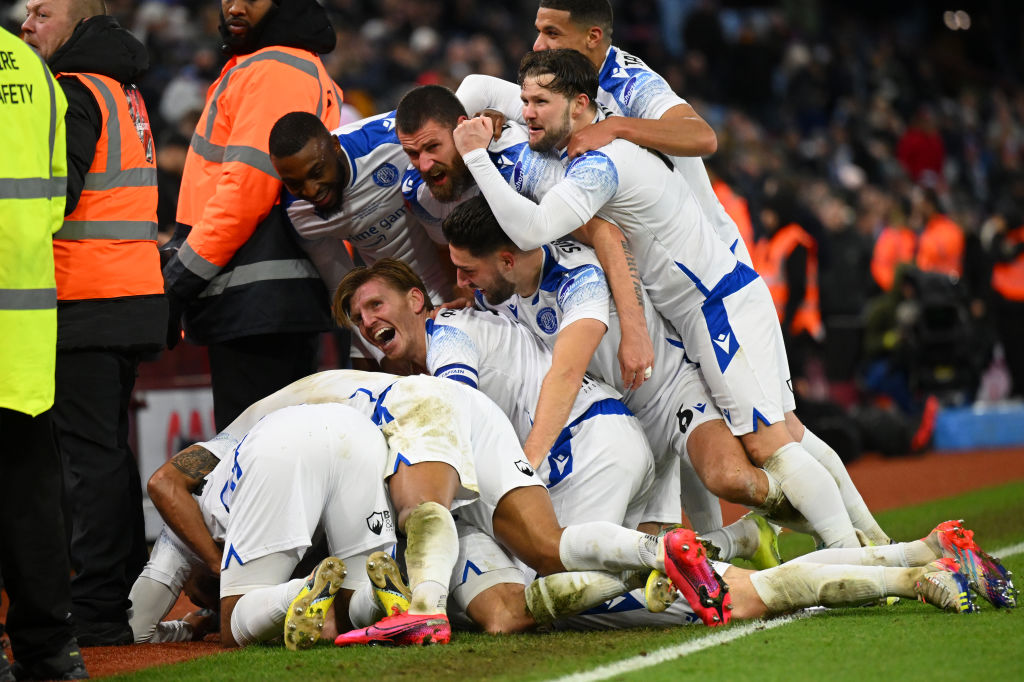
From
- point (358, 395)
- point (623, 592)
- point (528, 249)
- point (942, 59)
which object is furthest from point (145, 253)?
point (942, 59)

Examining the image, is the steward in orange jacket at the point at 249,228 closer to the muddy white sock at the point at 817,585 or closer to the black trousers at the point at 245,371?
the black trousers at the point at 245,371

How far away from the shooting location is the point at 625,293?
5.29 metres

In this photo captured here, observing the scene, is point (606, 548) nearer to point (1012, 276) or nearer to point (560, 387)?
point (560, 387)

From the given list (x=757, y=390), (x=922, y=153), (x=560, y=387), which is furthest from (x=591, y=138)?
(x=922, y=153)

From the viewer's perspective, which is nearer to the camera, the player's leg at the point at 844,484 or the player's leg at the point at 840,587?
the player's leg at the point at 840,587

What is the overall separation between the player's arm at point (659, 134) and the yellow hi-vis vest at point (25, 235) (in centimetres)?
212

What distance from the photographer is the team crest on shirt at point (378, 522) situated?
458cm

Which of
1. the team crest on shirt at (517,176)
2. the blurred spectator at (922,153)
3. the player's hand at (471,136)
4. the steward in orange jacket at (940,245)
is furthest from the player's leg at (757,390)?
the blurred spectator at (922,153)

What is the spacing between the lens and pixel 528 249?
517cm

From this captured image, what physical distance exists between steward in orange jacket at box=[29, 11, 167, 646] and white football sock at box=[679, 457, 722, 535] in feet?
7.51

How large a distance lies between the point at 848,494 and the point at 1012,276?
416 inches

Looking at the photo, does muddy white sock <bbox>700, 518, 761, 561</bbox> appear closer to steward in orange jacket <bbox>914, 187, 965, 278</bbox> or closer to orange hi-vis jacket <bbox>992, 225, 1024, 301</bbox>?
orange hi-vis jacket <bbox>992, 225, 1024, 301</bbox>

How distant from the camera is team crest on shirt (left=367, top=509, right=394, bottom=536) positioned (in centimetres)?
458

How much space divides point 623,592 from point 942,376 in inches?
369
